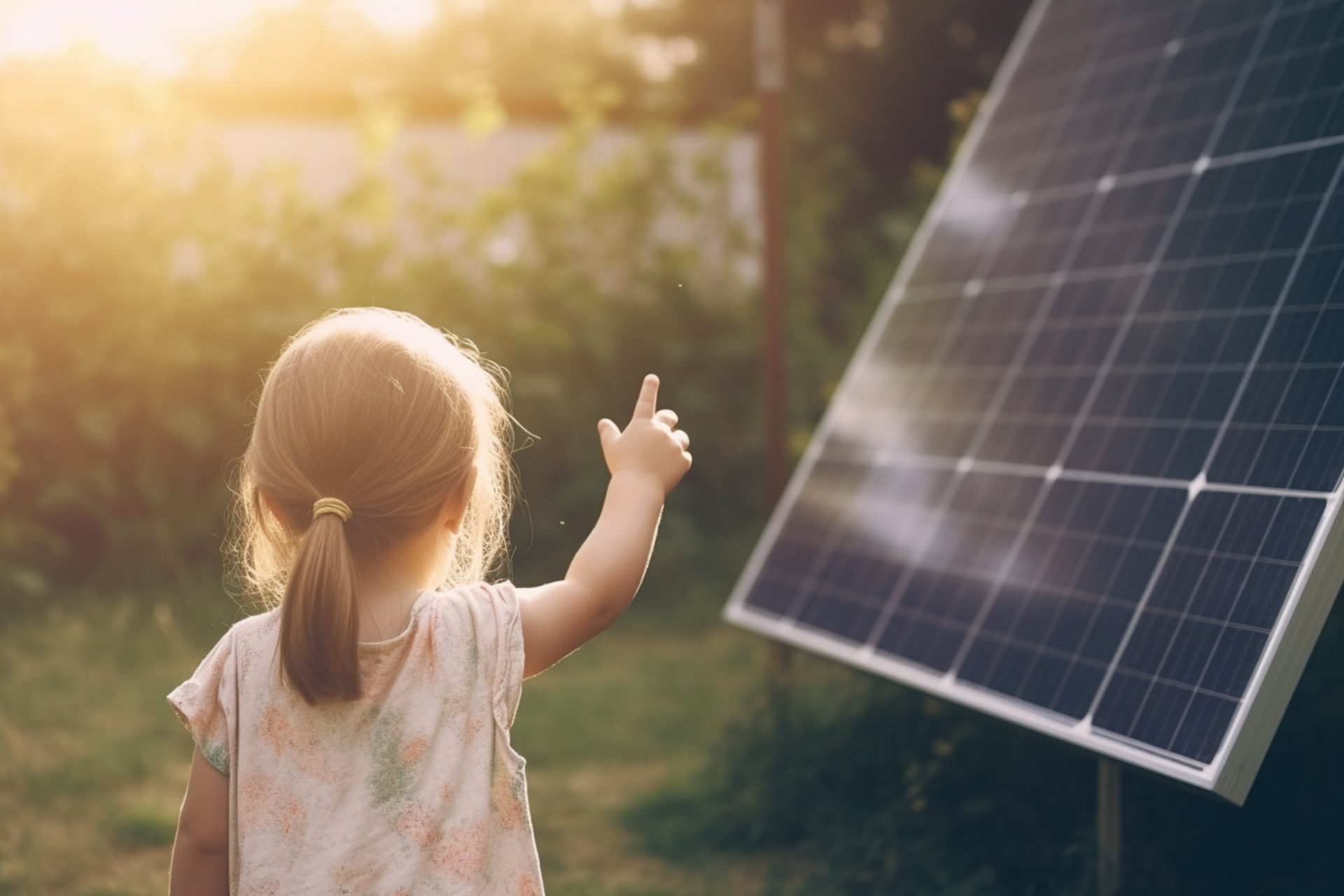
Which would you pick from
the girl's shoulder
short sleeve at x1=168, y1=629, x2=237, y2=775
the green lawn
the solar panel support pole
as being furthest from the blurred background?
the girl's shoulder

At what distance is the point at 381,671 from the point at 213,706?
29 centimetres

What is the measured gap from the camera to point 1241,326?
4.01 metres

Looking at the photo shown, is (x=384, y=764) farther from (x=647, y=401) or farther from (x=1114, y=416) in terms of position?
(x=1114, y=416)

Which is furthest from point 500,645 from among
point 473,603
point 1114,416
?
point 1114,416

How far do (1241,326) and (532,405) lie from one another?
6905 millimetres

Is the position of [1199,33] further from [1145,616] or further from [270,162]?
[270,162]

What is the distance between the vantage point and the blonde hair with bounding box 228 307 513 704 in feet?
7.11

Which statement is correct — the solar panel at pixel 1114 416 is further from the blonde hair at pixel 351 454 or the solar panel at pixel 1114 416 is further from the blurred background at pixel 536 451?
the blonde hair at pixel 351 454

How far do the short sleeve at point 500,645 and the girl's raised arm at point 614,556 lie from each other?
0.02 metres

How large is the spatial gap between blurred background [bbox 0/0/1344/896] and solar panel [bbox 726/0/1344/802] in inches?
16.3

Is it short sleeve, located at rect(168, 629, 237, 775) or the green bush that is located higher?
the green bush

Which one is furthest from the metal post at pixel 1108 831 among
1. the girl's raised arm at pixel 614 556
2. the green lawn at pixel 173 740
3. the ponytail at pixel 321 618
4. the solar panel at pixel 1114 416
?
the ponytail at pixel 321 618

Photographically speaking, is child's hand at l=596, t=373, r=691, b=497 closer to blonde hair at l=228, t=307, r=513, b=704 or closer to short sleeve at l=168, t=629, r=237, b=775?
blonde hair at l=228, t=307, r=513, b=704

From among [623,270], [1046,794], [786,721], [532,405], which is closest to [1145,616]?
[1046,794]
